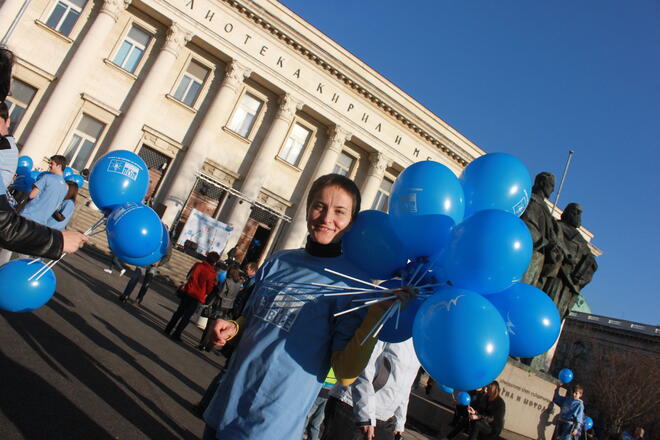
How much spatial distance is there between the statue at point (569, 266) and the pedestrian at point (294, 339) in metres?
7.06

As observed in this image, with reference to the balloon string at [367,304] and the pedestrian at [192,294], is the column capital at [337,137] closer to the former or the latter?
the pedestrian at [192,294]

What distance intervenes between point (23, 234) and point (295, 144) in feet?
73.7

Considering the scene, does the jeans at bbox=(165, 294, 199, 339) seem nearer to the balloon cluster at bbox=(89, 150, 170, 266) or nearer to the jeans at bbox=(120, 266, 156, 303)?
the jeans at bbox=(120, 266, 156, 303)

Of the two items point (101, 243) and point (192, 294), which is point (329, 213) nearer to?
point (192, 294)

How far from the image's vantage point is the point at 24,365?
13.0 feet

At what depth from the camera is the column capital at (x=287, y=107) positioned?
22656 mm

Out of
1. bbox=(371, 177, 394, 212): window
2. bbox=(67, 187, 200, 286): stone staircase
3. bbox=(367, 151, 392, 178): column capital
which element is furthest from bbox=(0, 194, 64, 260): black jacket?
bbox=(371, 177, 394, 212): window

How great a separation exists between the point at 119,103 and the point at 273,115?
737 centimetres

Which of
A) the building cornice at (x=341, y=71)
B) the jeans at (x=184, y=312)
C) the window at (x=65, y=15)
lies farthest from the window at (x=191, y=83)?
the jeans at (x=184, y=312)

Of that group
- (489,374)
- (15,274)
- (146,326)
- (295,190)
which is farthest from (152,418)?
(295,190)

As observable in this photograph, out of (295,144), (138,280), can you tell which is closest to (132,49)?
(295,144)

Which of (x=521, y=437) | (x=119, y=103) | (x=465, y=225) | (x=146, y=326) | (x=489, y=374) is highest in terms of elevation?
(x=119, y=103)

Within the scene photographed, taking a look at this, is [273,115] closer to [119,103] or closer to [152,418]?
[119,103]

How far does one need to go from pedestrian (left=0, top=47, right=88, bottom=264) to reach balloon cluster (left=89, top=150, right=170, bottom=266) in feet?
3.75
